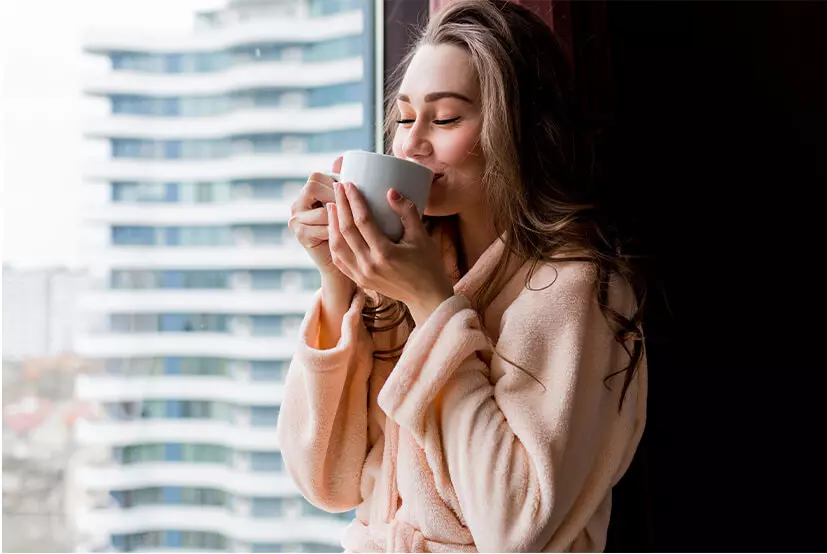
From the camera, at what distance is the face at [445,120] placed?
955 mm

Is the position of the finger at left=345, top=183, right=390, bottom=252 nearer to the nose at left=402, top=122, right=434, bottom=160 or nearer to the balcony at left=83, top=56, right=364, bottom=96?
the nose at left=402, top=122, right=434, bottom=160

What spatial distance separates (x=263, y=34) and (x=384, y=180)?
867 mm

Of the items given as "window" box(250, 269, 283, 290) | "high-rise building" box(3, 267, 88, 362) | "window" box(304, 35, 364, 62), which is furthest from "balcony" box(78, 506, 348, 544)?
"window" box(304, 35, 364, 62)

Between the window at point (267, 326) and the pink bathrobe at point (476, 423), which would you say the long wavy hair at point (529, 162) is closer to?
the pink bathrobe at point (476, 423)

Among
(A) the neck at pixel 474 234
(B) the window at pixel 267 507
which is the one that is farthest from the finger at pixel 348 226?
(B) the window at pixel 267 507

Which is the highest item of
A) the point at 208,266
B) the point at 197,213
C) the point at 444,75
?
the point at 444,75

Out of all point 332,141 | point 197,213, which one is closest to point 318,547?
point 197,213

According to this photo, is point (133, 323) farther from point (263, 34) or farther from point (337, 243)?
point (337, 243)

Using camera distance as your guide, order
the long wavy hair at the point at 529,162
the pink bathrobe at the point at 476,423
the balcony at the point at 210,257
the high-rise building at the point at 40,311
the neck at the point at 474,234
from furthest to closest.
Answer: the balcony at the point at 210,257 < the high-rise building at the point at 40,311 < the neck at the point at 474,234 < the long wavy hair at the point at 529,162 < the pink bathrobe at the point at 476,423

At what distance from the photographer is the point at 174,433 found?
1602 millimetres

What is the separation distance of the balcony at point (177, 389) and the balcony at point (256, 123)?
1.55 ft

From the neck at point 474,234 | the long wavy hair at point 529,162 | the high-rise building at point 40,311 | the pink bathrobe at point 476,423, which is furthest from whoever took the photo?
the high-rise building at point 40,311

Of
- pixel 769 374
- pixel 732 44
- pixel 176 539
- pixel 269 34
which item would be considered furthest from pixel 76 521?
pixel 732 44

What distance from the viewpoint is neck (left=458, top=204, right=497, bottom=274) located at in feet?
3.44
